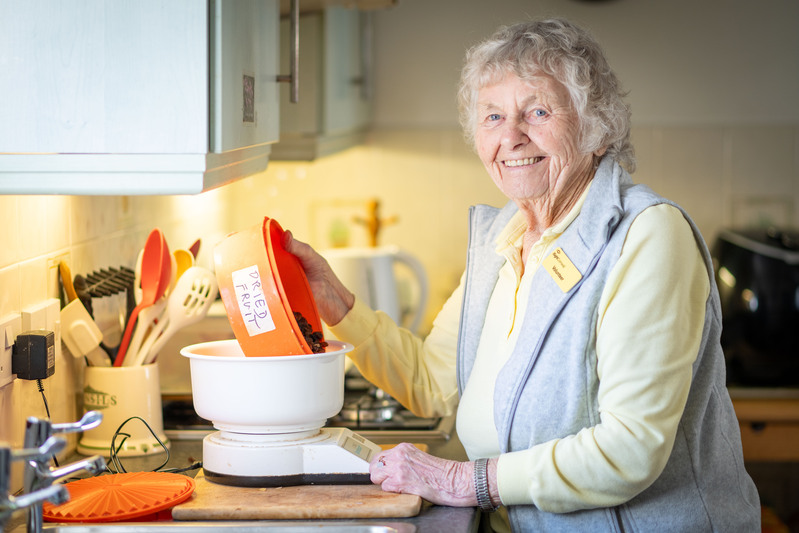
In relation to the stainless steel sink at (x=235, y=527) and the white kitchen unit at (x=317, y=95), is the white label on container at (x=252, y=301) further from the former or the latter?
the white kitchen unit at (x=317, y=95)

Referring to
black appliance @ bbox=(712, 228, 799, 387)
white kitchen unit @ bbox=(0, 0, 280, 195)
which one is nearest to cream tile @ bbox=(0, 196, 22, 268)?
white kitchen unit @ bbox=(0, 0, 280, 195)

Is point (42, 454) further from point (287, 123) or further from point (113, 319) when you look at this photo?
point (287, 123)

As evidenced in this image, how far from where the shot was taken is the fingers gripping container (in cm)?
122

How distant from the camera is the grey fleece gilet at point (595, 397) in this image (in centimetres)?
121

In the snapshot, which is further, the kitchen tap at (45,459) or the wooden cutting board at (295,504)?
the wooden cutting board at (295,504)

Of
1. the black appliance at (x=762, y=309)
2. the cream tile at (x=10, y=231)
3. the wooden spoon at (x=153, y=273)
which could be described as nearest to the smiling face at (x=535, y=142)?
the wooden spoon at (x=153, y=273)

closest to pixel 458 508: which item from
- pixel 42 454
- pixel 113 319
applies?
pixel 42 454

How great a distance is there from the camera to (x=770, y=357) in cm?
239

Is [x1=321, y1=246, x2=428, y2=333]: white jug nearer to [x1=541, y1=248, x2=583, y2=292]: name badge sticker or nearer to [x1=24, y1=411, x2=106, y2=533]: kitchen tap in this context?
[x1=541, y1=248, x2=583, y2=292]: name badge sticker

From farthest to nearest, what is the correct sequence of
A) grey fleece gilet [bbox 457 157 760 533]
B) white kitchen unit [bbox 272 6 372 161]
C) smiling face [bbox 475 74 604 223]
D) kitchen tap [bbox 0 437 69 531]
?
1. white kitchen unit [bbox 272 6 372 161]
2. smiling face [bbox 475 74 604 223]
3. grey fleece gilet [bbox 457 157 760 533]
4. kitchen tap [bbox 0 437 69 531]

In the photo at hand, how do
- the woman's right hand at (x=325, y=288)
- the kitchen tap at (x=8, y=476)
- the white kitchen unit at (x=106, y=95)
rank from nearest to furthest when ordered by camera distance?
the kitchen tap at (x=8, y=476) → the white kitchen unit at (x=106, y=95) → the woman's right hand at (x=325, y=288)

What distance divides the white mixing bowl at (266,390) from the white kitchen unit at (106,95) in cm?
25

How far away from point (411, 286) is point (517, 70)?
4.96ft

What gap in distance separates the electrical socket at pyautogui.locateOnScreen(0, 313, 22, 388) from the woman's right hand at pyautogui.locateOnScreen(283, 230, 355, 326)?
1.33ft
